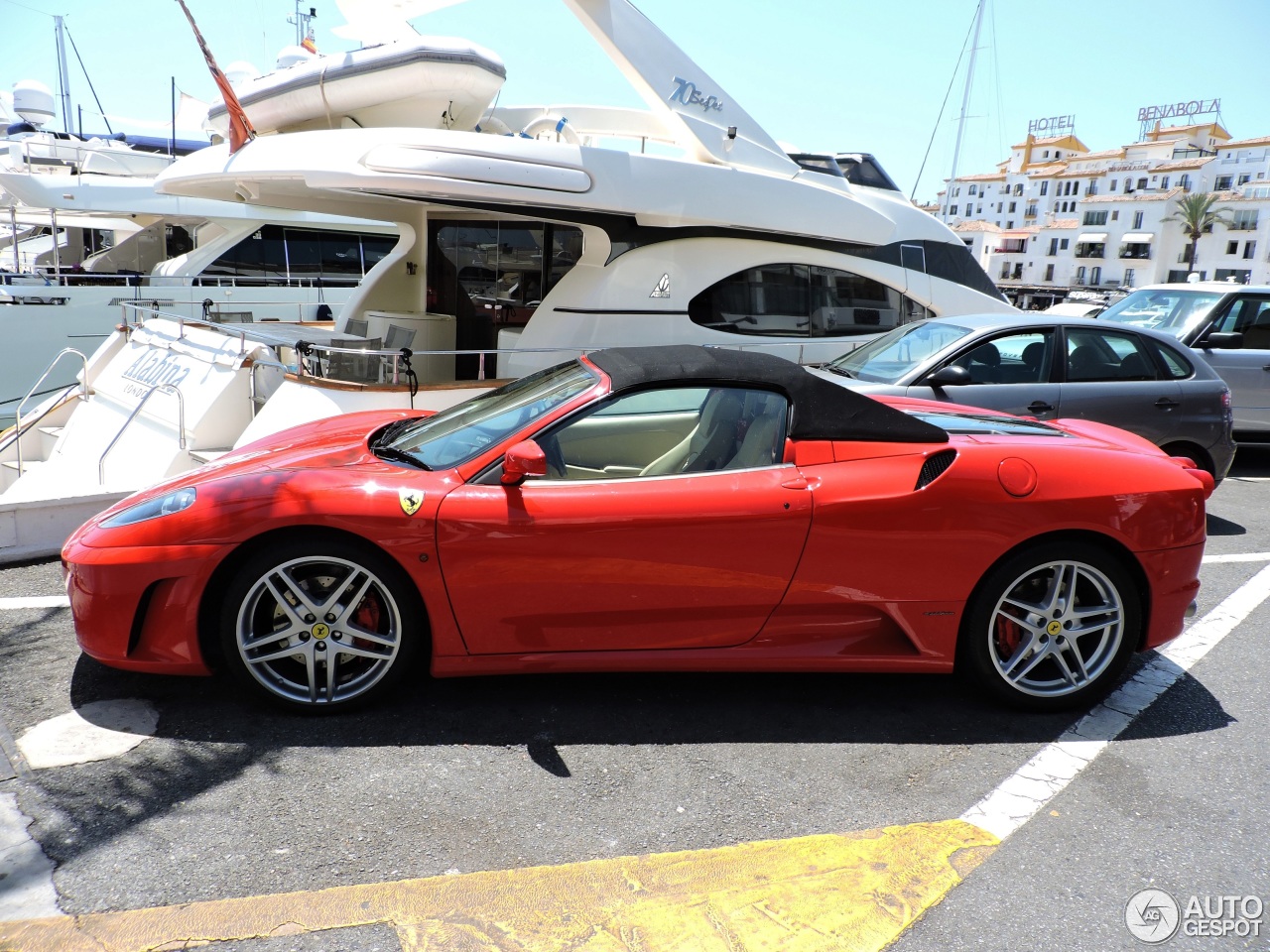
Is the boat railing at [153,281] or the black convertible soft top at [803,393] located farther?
the boat railing at [153,281]

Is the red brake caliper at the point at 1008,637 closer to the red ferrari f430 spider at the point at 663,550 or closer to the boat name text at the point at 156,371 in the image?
the red ferrari f430 spider at the point at 663,550

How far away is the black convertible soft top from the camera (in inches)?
149

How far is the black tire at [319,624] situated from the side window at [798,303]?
23.3 feet

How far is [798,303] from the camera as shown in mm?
10688

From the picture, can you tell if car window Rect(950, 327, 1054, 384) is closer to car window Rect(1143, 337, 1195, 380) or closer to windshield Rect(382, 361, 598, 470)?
car window Rect(1143, 337, 1195, 380)

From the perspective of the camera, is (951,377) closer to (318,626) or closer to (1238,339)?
(318,626)

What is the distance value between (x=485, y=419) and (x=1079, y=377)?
4.76 meters

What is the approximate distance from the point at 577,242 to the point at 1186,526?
7.25 m

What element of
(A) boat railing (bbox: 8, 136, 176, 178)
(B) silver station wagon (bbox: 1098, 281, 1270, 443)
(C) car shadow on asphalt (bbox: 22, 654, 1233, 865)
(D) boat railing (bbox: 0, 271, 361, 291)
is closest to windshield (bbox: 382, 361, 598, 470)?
(C) car shadow on asphalt (bbox: 22, 654, 1233, 865)

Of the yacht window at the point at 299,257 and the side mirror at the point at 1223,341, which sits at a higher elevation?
the yacht window at the point at 299,257

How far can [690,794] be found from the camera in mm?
3174

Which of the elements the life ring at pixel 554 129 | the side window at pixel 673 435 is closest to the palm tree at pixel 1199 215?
the life ring at pixel 554 129

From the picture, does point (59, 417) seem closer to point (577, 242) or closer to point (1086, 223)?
point (577, 242)

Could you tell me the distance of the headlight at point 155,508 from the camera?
3553 millimetres
